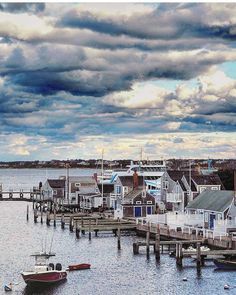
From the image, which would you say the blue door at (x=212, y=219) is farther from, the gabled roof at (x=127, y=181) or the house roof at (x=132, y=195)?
the gabled roof at (x=127, y=181)

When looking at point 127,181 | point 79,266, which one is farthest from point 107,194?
point 79,266

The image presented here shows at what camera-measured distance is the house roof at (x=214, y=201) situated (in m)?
78.4

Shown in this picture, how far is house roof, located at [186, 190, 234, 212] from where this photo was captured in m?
78.4

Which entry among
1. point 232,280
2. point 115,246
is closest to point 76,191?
point 115,246

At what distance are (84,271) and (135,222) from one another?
33.6m

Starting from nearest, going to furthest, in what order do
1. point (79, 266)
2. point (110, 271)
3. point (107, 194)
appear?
1. point (110, 271)
2. point (79, 266)
3. point (107, 194)

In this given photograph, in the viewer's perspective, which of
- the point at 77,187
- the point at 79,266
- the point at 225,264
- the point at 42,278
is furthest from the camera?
the point at 77,187

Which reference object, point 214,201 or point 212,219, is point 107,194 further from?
point 212,219

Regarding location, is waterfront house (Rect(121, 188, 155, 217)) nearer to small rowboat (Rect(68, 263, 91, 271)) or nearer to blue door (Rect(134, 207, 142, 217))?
blue door (Rect(134, 207, 142, 217))

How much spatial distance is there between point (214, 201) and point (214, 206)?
1515 millimetres

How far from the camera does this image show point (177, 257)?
6569cm

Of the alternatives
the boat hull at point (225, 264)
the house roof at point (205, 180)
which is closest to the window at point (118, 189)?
the house roof at point (205, 180)

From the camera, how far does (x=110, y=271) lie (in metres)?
64.2

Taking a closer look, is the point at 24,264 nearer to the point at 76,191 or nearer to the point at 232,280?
the point at 232,280
